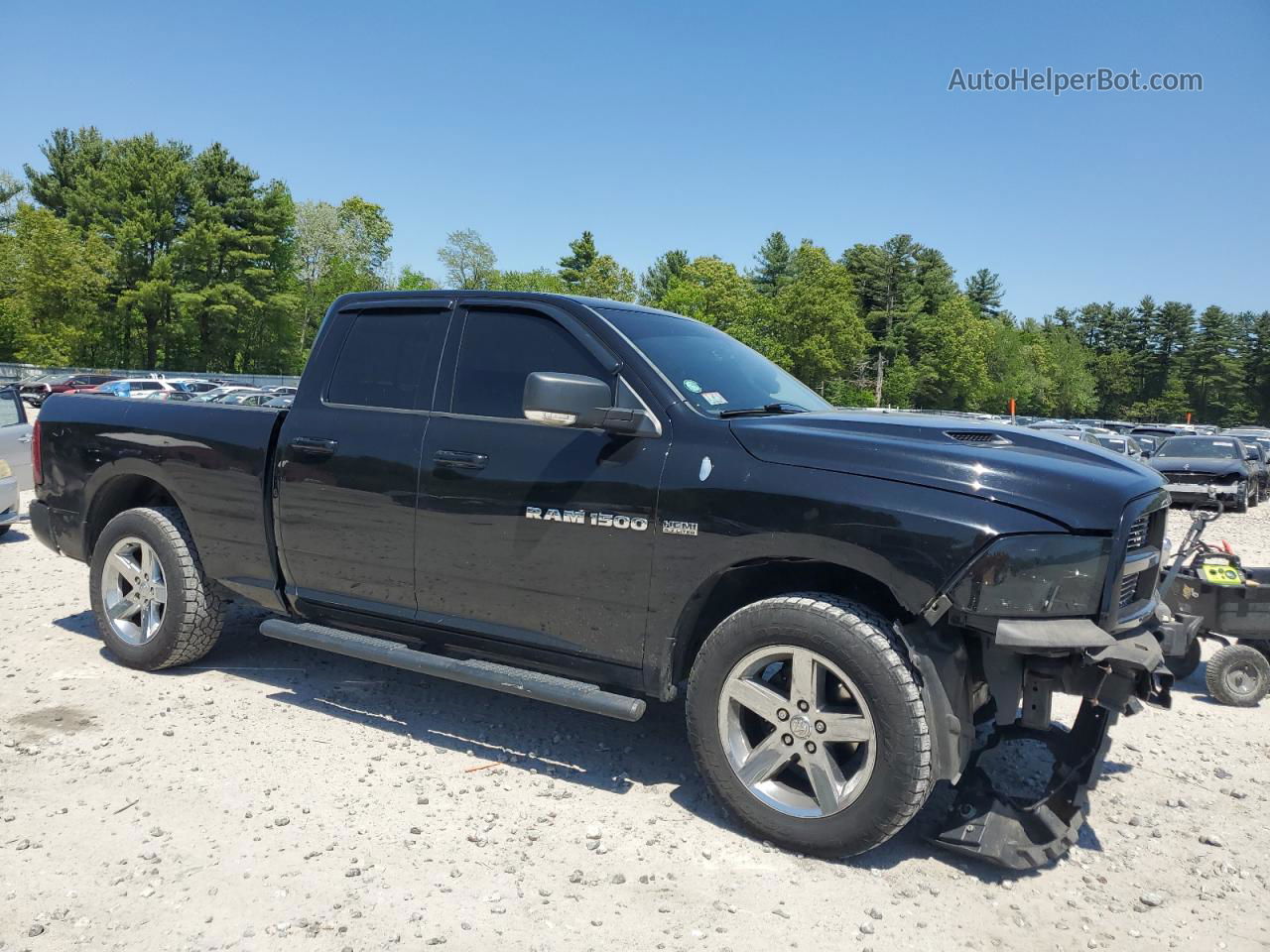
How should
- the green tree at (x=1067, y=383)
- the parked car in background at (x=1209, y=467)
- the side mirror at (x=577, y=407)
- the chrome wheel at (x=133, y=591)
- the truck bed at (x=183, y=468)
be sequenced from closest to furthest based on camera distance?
1. the side mirror at (x=577, y=407)
2. the truck bed at (x=183, y=468)
3. the chrome wheel at (x=133, y=591)
4. the parked car in background at (x=1209, y=467)
5. the green tree at (x=1067, y=383)

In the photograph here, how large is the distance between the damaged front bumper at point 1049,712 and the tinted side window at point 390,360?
A: 2.76 m

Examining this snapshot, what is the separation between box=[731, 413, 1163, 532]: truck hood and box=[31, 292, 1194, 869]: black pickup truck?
0.01m

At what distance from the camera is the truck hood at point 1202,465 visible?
19266 millimetres

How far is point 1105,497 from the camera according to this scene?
3008 mm

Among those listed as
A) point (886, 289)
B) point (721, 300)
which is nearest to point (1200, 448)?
point (721, 300)

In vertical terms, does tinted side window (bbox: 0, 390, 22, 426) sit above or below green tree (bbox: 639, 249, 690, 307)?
below

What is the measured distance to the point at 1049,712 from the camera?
3.12 m

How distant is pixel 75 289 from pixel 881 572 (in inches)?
2358

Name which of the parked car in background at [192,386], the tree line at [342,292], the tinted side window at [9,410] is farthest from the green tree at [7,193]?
the tinted side window at [9,410]

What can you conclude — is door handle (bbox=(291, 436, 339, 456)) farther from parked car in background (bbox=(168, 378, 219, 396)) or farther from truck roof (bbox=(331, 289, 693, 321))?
parked car in background (bbox=(168, 378, 219, 396))

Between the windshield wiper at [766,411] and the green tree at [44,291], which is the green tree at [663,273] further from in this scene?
the windshield wiper at [766,411]

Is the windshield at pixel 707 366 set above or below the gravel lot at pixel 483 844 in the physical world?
above

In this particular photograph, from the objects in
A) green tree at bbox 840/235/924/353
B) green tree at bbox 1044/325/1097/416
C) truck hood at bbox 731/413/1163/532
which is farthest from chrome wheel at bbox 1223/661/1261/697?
green tree at bbox 1044/325/1097/416

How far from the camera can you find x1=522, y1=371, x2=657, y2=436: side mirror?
337 centimetres
